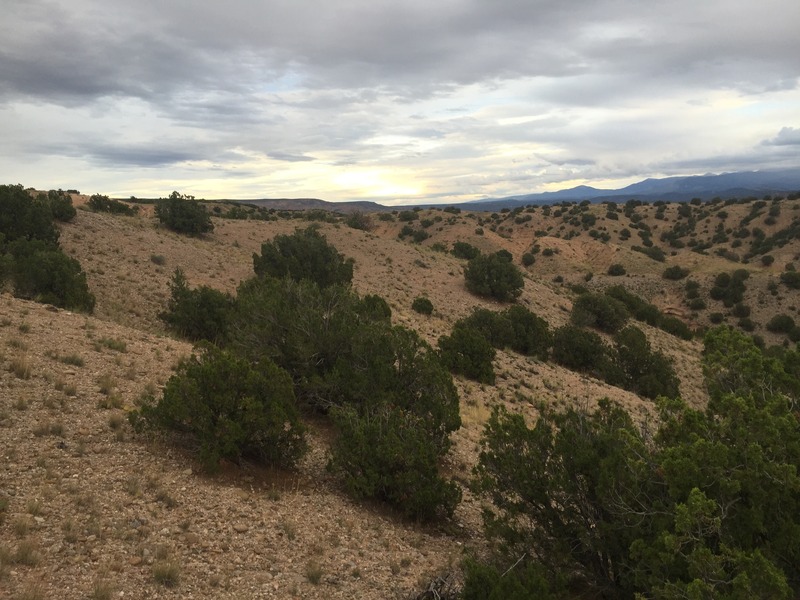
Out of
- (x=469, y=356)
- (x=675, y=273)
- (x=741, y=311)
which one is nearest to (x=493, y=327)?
(x=469, y=356)

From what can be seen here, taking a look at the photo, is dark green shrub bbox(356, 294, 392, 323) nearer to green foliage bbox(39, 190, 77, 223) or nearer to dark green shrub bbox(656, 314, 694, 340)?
green foliage bbox(39, 190, 77, 223)

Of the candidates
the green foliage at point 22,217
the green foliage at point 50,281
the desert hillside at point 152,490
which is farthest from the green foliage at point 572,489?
the green foliage at point 22,217

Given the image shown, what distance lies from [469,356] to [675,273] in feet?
123

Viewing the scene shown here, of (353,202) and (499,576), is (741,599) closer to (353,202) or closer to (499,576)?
(499,576)

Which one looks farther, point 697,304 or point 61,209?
point 697,304

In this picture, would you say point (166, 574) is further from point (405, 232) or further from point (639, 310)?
point (405, 232)

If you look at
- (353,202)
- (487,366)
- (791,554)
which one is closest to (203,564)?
(791,554)

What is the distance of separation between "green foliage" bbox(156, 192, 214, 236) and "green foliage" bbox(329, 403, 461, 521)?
25.1 meters

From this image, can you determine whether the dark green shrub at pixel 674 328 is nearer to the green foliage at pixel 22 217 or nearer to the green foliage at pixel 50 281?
the green foliage at pixel 50 281

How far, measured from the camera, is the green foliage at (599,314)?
2764 cm

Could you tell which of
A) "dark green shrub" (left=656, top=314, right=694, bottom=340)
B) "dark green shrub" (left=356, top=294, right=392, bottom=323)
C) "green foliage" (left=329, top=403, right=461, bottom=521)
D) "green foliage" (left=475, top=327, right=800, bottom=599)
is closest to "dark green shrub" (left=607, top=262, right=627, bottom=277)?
"dark green shrub" (left=656, top=314, right=694, bottom=340)

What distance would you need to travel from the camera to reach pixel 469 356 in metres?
16.7

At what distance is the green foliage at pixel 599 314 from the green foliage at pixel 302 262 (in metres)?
12.1

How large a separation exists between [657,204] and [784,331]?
43.1m
